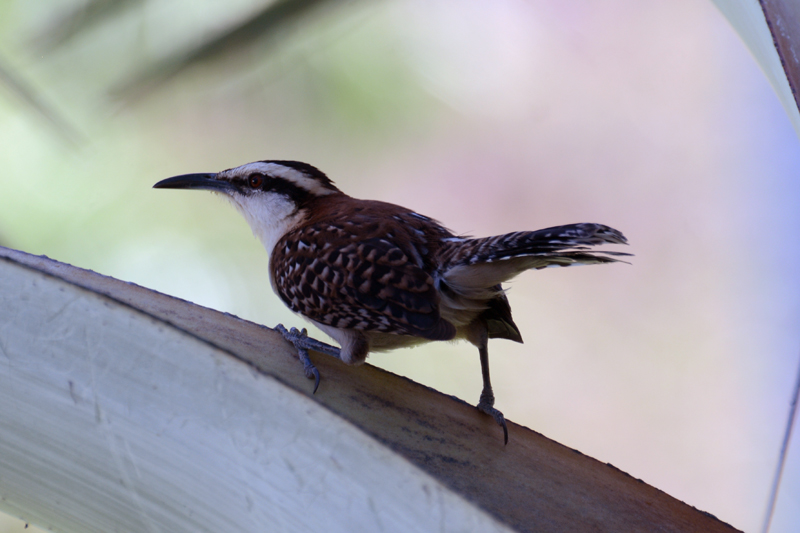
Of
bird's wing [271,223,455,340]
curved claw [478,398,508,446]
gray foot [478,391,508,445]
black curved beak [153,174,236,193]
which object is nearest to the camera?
curved claw [478,398,508,446]

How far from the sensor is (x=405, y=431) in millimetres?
433

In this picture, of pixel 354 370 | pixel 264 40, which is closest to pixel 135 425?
pixel 354 370

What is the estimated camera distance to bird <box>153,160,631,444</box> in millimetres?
729

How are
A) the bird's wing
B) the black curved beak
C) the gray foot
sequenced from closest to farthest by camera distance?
1. the gray foot
2. the bird's wing
3. the black curved beak

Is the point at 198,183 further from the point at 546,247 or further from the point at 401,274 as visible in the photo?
the point at 546,247

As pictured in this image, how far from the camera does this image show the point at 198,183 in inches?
44.6

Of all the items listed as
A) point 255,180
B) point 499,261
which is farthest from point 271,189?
point 499,261

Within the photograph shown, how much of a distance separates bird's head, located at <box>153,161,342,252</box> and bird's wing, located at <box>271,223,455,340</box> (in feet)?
0.78

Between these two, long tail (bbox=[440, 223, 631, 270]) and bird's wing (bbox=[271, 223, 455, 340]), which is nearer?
long tail (bbox=[440, 223, 631, 270])

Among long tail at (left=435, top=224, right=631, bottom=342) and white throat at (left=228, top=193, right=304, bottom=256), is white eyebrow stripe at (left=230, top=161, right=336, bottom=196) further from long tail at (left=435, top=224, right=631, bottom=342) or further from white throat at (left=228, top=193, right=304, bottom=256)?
long tail at (left=435, top=224, right=631, bottom=342)

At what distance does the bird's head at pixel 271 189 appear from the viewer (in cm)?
114

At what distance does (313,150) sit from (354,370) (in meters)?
0.80

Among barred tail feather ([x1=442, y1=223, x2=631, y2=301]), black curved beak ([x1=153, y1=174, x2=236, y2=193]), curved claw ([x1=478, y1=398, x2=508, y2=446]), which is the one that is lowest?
curved claw ([x1=478, y1=398, x2=508, y2=446])

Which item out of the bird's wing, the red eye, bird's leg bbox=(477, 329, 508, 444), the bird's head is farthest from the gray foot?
the red eye
